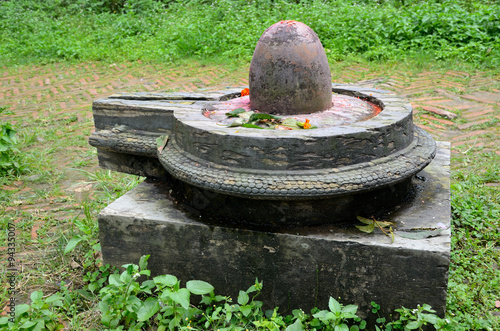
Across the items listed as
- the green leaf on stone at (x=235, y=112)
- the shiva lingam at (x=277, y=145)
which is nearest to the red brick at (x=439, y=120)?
the shiva lingam at (x=277, y=145)

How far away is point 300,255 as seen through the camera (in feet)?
6.74

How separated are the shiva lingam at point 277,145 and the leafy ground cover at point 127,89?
424 millimetres

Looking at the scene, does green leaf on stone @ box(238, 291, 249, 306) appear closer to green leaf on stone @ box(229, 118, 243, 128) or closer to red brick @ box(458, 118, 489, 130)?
green leaf on stone @ box(229, 118, 243, 128)

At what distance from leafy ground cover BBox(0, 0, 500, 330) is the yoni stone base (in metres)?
0.09

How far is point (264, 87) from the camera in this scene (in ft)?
8.10

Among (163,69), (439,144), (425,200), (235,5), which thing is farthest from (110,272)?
(235,5)

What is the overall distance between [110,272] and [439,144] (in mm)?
2285

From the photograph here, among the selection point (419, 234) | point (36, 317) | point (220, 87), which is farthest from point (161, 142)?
point (220, 87)

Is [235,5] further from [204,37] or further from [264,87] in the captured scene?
[264,87]

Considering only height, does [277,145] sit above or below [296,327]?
above

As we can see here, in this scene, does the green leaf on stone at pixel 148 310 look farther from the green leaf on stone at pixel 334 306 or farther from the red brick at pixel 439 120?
the red brick at pixel 439 120

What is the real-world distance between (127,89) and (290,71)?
13.0 ft

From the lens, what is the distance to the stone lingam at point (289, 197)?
1.96 meters

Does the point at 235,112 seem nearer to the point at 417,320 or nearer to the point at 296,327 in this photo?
the point at 296,327
